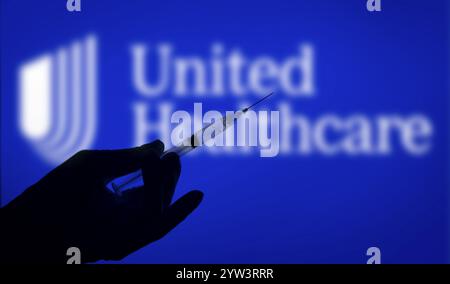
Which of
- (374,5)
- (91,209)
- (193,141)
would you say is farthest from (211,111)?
(374,5)

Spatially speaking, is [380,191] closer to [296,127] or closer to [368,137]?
[368,137]

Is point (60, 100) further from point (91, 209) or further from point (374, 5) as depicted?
point (374, 5)

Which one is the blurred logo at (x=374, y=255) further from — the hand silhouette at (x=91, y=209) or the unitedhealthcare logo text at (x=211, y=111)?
the hand silhouette at (x=91, y=209)

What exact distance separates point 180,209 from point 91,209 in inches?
10.9

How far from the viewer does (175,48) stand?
161 cm

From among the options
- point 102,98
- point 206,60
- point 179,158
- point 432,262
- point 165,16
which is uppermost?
point 165,16

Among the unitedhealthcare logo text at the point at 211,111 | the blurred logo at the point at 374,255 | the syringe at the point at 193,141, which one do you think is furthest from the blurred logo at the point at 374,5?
the blurred logo at the point at 374,255

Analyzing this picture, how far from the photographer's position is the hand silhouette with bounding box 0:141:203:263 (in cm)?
151

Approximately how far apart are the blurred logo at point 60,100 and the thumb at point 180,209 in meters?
0.34

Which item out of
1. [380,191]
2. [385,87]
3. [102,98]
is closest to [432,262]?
[380,191]

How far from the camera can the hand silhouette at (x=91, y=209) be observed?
4.95ft

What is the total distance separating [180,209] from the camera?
1.54 meters

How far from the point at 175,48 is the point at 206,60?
0.36 feet

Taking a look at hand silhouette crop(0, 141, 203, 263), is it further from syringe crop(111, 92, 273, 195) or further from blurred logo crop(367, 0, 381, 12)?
blurred logo crop(367, 0, 381, 12)
